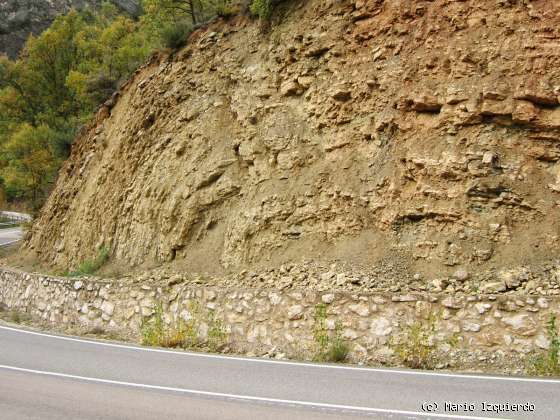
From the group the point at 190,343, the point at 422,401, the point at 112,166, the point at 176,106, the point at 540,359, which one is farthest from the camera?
the point at 112,166

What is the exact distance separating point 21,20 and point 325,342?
195 ft

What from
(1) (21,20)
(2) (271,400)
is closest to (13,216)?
(1) (21,20)

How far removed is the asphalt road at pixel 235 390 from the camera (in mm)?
6055

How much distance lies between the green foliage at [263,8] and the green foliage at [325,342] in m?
8.86

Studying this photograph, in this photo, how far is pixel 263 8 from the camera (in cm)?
1509

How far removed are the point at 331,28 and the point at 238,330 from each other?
7601mm

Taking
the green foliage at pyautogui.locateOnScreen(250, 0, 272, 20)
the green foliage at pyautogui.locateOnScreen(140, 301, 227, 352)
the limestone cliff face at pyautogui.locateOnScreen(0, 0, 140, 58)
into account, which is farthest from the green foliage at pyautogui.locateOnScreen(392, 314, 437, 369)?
the limestone cliff face at pyautogui.locateOnScreen(0, 0, 140, 58)

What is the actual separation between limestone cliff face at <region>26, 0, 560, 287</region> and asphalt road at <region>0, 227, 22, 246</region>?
18143 mm

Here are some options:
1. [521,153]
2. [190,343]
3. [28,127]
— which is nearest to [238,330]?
[190,343]

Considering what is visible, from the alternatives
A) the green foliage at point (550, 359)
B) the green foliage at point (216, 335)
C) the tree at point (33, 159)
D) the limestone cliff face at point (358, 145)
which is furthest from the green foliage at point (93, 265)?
the tree at point (33, 159)

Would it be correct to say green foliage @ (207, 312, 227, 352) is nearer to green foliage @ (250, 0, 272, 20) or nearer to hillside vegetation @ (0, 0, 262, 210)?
green foliage @ (250, 0, 272, 20)

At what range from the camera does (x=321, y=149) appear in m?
12.9

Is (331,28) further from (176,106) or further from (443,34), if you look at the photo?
(176,106)

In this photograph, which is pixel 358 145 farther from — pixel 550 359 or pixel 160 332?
pixel 550 359
